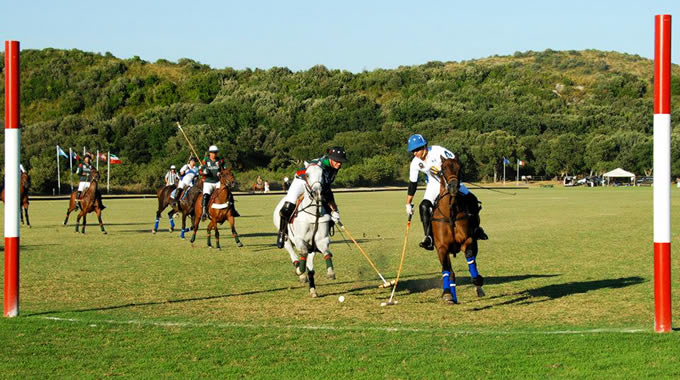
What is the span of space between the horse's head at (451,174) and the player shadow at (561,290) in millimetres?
1486

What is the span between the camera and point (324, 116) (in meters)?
119

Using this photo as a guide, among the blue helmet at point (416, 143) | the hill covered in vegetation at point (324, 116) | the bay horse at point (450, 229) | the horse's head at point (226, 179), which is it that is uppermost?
the hill covered in vegetation at point (324, 116)

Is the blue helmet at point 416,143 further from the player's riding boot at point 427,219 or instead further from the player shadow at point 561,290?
the player shadow at point 561,290

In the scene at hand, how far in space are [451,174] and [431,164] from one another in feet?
2.07

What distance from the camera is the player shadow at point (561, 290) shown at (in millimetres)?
11500

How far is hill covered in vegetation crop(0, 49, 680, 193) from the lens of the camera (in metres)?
98.2

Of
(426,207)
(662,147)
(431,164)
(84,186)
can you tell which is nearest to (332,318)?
(426,207)

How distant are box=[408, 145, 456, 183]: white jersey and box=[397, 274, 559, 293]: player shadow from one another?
188 cm

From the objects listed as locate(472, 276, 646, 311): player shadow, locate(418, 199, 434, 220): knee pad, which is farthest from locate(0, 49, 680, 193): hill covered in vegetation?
locate(418, 199, 434, 220): knee pad

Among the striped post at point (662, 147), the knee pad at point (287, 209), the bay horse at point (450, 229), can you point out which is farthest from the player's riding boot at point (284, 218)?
the striped post at point (662, 147)

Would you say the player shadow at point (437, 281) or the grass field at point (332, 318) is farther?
the player shadow at point (437, 281)

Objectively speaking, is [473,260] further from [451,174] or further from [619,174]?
[619,174]

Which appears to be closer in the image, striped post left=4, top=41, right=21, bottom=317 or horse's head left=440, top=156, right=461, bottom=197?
striped post left=4, top=41, right=21, bottom=317

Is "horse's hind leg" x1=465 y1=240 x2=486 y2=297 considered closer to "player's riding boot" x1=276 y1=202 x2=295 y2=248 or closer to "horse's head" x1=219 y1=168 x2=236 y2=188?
"player's riding boot" x1=276 y1=202 x2=295 y2=248
